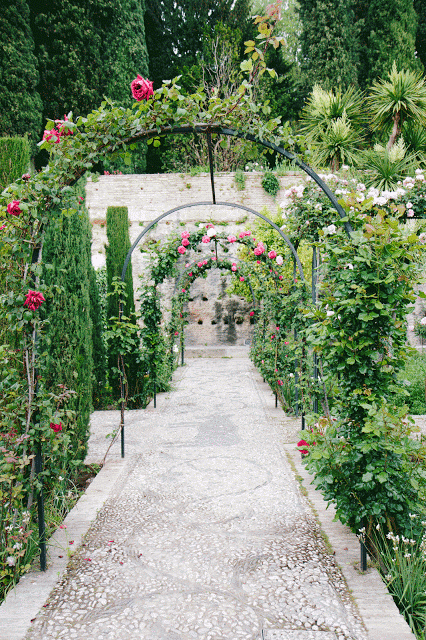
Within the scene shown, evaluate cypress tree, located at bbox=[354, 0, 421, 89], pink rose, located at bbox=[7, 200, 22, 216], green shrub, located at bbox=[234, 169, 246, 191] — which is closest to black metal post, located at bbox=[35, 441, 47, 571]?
pink rose, located at bbox=[7, 200, 22, 216]

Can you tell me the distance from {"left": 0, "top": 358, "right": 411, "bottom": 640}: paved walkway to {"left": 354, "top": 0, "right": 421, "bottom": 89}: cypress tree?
14.1 m

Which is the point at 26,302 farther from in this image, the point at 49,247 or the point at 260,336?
the point at 260,336

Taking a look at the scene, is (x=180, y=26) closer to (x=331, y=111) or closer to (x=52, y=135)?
(x=331, y=111)

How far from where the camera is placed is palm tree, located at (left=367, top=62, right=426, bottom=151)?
7734 mm

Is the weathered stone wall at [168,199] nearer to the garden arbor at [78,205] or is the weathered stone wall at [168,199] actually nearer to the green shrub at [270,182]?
the green shrub at [270,182]

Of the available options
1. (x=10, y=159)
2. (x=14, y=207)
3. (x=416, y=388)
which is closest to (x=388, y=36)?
(x=416, y=388)

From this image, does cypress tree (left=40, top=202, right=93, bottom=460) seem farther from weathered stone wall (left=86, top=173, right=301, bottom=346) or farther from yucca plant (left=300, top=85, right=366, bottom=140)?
weathered stone wall (left=86, top=173, right=301, bottom=346)

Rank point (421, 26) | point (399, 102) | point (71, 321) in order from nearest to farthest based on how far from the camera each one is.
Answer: point (71, 321) → point (399, 102) → point (421, 26)

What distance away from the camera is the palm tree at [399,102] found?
305 inches

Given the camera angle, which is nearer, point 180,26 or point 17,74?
point 17,74

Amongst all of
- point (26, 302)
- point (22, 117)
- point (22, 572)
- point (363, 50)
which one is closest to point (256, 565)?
point (22, 572)

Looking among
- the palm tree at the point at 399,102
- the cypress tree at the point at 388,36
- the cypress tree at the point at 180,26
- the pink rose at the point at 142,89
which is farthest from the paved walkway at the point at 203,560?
the cypress tree at the point at 388,36

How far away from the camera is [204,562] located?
2.44m

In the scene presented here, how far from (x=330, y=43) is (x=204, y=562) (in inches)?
593
